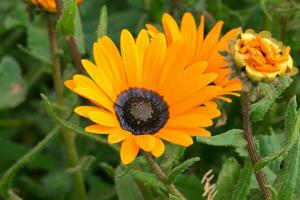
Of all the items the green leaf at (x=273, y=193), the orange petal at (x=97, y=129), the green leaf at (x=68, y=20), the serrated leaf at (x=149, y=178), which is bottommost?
the serrated leaf at (x=149, y=178)

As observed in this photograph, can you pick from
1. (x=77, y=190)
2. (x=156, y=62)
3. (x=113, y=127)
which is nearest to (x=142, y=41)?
(x=156, y=62)

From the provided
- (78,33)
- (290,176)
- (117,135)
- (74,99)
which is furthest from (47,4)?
(290,176)

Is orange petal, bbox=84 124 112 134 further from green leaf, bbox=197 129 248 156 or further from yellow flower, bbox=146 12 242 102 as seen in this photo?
yellow flower, bbox=146 12 242 102

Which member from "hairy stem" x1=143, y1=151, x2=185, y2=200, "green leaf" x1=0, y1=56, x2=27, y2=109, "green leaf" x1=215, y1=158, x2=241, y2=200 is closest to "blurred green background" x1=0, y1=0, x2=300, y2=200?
"green leaf" x1=0, y1=56, x2=27, y2=109

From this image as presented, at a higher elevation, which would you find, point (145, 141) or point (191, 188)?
point (145, 141)

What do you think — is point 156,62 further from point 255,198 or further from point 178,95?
point 255,198

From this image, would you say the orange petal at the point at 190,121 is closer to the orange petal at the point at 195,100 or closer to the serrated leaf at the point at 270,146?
the orange petal at the point at 195,100

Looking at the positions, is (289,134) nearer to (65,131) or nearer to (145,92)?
(145,92)

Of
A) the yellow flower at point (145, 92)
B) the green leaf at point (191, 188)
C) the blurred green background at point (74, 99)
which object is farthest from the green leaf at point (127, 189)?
the yellow flower at point (145, 92)
